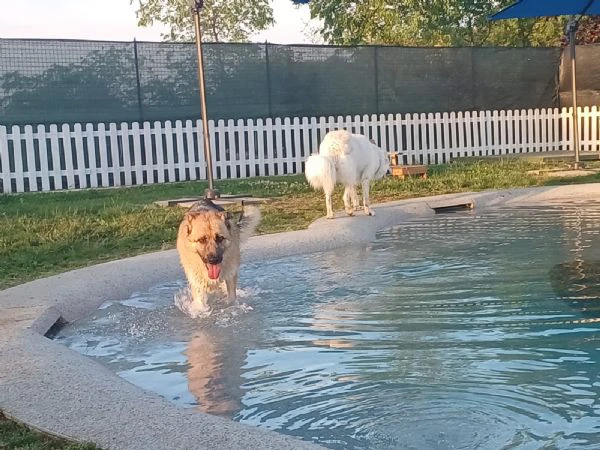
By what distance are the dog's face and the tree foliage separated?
58.6ft

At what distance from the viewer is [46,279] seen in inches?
263

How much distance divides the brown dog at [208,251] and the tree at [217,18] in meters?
26.5

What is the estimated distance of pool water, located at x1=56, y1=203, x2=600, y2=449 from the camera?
3.72 m

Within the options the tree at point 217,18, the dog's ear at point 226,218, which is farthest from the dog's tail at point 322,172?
the tree at point 217,18

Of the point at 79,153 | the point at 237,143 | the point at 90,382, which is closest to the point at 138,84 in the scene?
the point at 79,153

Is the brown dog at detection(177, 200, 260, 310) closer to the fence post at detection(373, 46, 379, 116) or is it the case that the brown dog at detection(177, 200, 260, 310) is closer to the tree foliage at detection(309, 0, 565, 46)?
the fence post at detection(373, 46, 379, 116)

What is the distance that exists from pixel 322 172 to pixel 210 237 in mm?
4062

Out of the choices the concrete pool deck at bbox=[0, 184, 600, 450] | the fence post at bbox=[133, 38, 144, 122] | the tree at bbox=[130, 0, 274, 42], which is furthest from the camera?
the tree at bbox=[130, 0, 274, 42]

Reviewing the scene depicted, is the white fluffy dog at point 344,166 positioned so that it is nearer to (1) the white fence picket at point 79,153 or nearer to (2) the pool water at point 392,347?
(2) the pool water at point 392,347

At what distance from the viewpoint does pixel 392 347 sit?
493 centimetres

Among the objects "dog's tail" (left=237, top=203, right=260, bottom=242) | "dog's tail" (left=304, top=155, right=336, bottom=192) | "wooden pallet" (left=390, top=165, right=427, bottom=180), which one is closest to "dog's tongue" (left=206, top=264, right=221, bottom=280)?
"dog's tail" (left=237, top=203, right=260, bottom=242)

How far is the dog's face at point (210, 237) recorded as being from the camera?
5895 millimetres

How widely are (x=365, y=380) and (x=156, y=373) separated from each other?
1.24m

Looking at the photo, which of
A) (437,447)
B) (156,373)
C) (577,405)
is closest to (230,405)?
(156,373)
